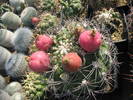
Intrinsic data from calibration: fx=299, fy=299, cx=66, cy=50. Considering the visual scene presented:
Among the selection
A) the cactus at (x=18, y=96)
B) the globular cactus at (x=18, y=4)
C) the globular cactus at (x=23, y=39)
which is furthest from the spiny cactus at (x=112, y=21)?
the globular cactus at (x=18, y=4)

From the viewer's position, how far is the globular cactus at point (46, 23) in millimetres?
2613

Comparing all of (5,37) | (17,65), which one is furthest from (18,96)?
(5,37)

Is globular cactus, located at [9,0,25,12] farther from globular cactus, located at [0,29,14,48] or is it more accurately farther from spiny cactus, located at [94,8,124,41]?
spiny cactus, located at [94,8,124,41]

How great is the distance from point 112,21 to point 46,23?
1.91 feet

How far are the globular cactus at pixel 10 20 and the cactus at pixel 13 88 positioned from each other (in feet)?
2.50

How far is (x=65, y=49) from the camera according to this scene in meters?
1.99

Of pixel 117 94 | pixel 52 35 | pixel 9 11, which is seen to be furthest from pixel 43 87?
pixel 9 11

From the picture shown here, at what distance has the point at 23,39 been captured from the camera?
9.40ft

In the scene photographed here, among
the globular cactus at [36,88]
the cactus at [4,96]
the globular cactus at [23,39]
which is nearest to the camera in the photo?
the globular cactus at [36,88]

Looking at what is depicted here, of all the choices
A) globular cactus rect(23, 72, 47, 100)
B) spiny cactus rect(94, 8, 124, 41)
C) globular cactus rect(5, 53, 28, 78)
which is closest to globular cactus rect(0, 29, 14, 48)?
globular cactus rect(5, 53, 28, 78)

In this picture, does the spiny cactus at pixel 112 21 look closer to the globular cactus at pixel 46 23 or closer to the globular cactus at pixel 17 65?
the globular cactus at pixel 46 23

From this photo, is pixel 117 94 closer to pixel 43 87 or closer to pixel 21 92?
pixel 43 87

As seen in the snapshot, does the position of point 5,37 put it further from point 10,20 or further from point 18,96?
point 18,96

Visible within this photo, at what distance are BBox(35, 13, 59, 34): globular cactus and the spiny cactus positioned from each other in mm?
368
